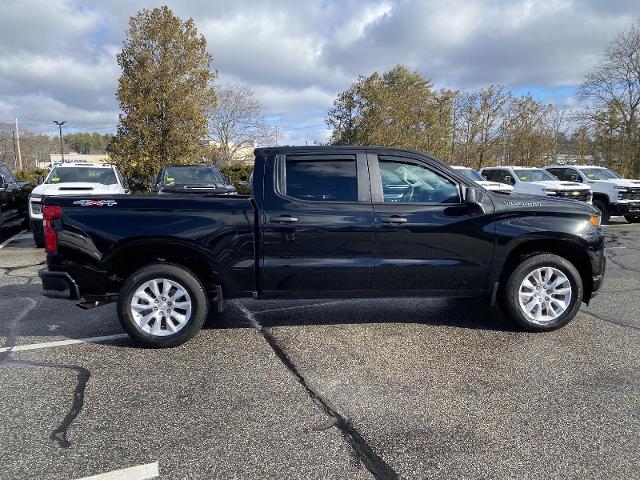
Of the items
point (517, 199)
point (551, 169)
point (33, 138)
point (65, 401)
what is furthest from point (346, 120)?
point (33, 138)

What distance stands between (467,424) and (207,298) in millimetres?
2670

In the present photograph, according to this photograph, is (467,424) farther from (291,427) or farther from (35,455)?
(35,455)

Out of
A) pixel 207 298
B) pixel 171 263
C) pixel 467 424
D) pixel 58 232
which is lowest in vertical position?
pixel 467 424

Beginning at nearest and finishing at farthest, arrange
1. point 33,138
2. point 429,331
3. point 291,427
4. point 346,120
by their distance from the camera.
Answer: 1. point 291,427
2. point 429,331
3. point 346,120
4. point 33,138

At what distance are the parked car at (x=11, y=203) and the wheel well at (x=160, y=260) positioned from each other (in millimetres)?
7468

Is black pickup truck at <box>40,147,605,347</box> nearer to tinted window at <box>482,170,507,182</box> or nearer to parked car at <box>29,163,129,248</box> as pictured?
parked car at <box>29,163,129,248</box>

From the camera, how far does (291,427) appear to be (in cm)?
314

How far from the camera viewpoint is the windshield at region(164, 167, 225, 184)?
13.2 m

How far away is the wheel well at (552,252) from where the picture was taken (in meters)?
4.98

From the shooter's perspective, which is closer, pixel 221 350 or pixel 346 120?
pixel 221 350

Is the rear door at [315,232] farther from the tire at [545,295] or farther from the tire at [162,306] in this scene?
the tire at [545,295]

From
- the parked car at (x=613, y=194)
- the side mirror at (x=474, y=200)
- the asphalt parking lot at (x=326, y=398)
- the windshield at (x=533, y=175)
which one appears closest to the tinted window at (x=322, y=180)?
the side mirror at (x=474, y=200)

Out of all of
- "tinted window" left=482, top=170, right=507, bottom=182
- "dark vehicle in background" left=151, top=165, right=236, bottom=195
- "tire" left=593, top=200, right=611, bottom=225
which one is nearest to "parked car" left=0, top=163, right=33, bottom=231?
"dark vehicle in background" left=151, top=165, right=236, bottom=195

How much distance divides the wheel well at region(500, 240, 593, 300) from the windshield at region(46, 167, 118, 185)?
31.2 ft
